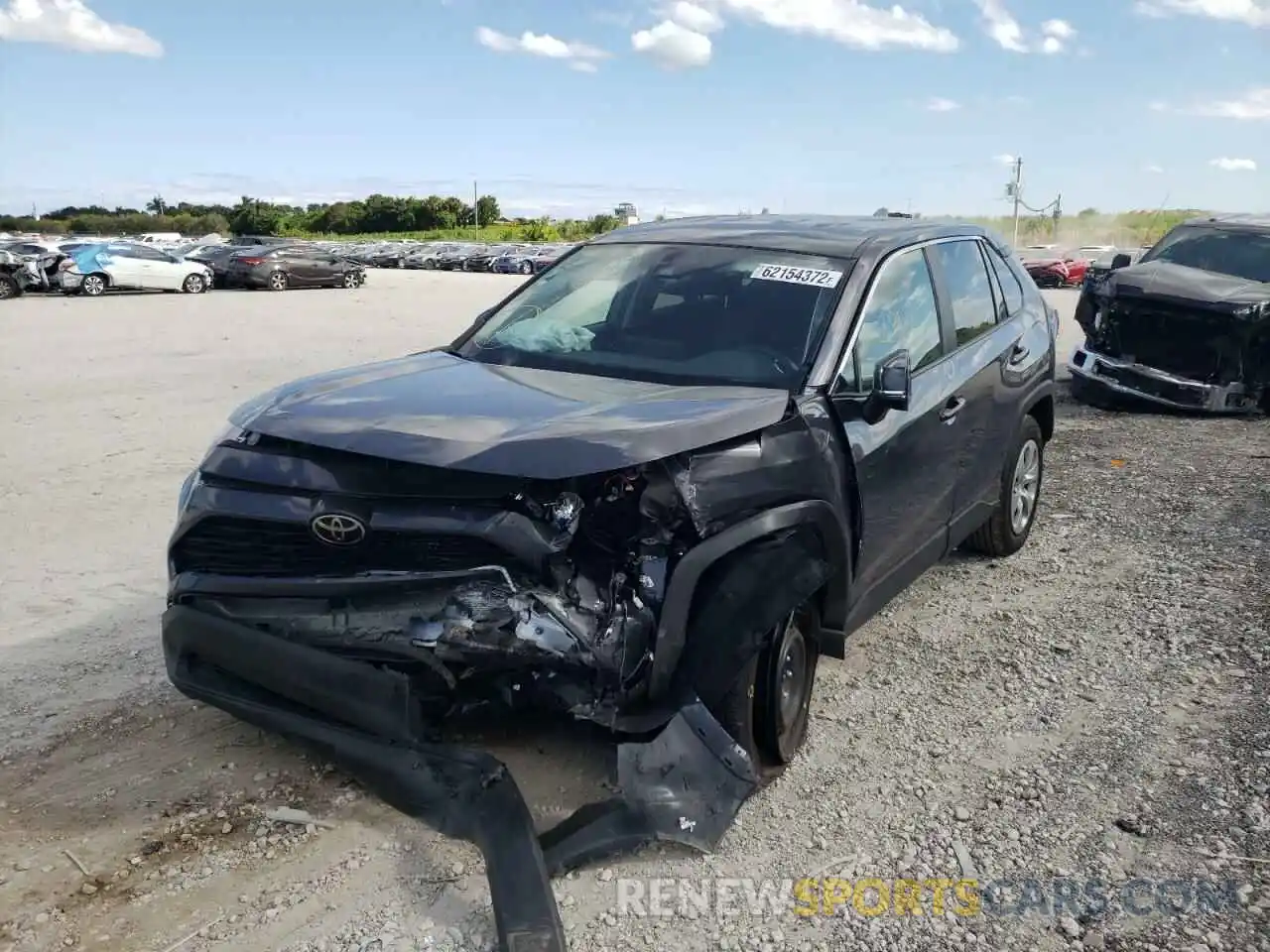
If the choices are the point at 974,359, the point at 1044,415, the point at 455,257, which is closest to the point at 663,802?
the point at 974,359

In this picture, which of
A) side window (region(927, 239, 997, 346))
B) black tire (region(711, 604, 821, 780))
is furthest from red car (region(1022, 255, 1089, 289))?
black tire (region(711, 604, 821, 780))

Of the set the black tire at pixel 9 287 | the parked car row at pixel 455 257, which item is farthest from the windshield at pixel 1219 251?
the parked car row at pixel 455 257

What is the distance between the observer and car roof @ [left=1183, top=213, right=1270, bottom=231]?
11375 millimetres

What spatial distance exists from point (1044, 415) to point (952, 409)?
1.85m

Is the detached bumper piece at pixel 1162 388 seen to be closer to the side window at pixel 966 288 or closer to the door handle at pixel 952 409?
the side window at pixel 966 288

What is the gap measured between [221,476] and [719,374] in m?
1.74

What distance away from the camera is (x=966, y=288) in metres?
5.21

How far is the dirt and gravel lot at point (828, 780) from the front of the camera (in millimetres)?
2920

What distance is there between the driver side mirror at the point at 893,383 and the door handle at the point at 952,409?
74 centimetres

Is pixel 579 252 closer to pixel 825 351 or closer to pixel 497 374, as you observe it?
pixel 497 374

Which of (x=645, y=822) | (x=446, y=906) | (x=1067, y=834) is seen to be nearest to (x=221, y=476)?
(x=446, y=906)

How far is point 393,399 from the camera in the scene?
3.58 meters

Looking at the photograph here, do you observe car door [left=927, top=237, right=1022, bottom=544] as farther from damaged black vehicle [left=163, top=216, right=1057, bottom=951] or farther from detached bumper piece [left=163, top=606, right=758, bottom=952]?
detached bumper piece [left=163, top=606, right=758, bottom=952]

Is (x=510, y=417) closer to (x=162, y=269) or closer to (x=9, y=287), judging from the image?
(x=9, y=287)
